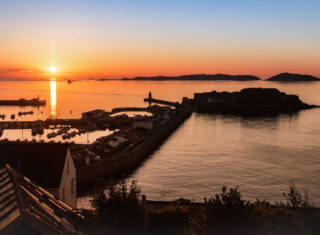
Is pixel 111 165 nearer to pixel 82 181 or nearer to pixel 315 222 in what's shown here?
pixel 82 181

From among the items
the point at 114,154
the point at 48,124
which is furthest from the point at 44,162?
the point at 48,124

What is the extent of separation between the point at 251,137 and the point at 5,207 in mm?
63308

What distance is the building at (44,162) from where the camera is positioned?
58.6ft

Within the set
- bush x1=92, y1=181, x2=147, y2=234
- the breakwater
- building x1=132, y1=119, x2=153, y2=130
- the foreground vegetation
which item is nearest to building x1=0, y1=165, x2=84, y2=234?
the foreground vegetation

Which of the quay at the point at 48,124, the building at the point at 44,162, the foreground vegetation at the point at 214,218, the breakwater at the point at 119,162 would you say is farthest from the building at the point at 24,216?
the quay at the point at 48,124

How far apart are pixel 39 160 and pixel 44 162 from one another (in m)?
0.25

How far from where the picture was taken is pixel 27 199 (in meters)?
9.97

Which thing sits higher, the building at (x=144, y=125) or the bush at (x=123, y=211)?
the bush at (x=123, y=211)

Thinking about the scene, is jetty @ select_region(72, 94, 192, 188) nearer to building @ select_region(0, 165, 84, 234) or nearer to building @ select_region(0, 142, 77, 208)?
building @ select_region(0, 142, 77, 208)

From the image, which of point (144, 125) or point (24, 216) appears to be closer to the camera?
point (24, 216)

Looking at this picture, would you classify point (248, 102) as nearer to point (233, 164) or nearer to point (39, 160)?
point (233, 164)

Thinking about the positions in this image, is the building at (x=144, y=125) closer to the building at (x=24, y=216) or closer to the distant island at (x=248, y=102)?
the building at (x=24, y=216)

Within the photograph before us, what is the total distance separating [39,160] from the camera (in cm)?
1831

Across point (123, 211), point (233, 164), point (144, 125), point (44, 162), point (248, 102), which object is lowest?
point (233, 164)
